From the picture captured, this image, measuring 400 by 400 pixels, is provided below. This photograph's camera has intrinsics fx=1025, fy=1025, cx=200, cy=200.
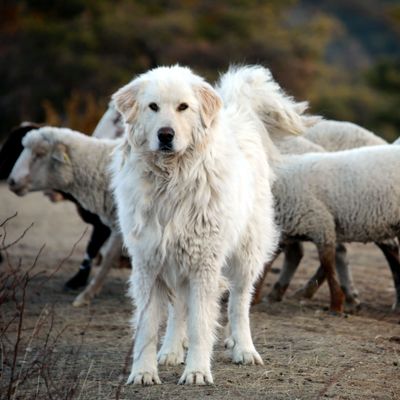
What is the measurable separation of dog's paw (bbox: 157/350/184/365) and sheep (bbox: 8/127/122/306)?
10.8 feet

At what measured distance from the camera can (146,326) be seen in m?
6.45

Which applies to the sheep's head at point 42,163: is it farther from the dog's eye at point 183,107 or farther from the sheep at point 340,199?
the dog's eye at point 183,107

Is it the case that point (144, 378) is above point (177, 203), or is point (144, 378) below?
below

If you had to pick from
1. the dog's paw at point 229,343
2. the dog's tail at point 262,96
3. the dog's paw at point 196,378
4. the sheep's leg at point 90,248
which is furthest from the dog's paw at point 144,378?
the sheep's leg at point 90,248

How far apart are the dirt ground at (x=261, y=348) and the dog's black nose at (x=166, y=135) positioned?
1255 mm

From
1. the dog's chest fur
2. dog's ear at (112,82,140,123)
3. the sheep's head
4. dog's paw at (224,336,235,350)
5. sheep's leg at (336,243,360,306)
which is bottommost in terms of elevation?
dog's paw at (224,336,235,350)

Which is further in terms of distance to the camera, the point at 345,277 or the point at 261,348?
the point at 345,277

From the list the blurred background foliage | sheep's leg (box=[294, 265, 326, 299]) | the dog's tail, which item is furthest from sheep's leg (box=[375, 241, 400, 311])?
the blurred background foliage

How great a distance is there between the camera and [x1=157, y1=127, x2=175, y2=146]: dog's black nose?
629cm

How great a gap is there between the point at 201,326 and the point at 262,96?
88.8 inches

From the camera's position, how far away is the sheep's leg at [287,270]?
32.8 ft

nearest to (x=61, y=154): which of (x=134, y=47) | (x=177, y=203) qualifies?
(x=177, y=203)

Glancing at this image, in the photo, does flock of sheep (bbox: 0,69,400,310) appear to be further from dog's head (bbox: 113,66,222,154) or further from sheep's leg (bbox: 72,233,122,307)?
dog's head (bbox: 113,66,222,154)

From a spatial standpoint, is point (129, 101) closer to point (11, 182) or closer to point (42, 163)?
point (42, 163)
